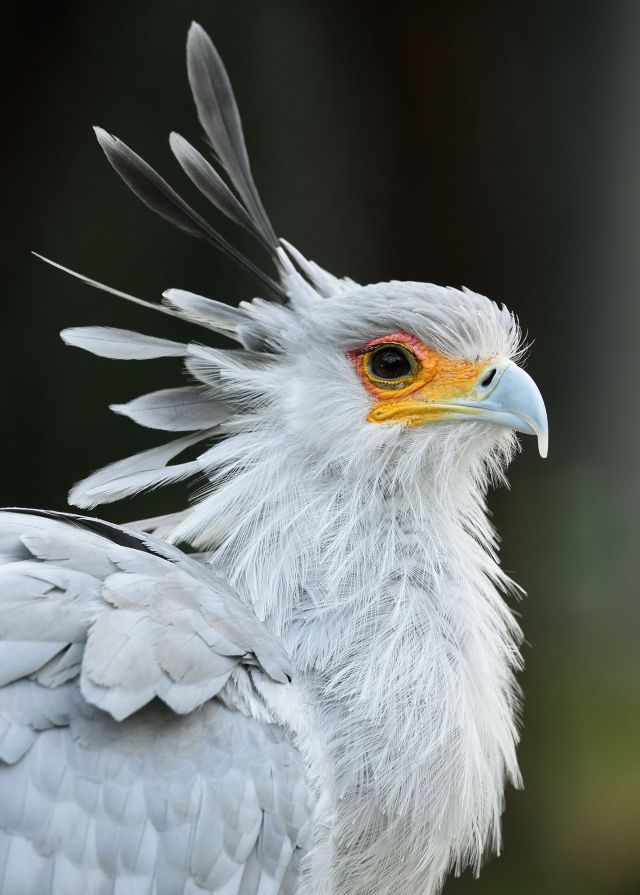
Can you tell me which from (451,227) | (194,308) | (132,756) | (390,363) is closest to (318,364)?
(390,363)

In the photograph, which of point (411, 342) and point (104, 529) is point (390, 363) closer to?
point (411, 342)

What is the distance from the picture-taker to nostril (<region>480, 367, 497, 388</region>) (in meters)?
1.57

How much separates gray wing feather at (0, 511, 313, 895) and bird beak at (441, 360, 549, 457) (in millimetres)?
530

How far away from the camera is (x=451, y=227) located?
11.2 ft

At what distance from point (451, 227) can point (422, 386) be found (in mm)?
1948

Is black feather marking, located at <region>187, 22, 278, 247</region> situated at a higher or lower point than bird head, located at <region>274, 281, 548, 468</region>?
higher

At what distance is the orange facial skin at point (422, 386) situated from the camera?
5.23 ft

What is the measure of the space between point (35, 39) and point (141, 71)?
1.22ft

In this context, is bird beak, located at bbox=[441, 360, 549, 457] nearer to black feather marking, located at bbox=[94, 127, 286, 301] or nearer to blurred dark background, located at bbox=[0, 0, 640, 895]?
black feather marking, located at bbox=[94, 127, 286, 301]

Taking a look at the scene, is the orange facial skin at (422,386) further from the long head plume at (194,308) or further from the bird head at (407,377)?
the long head plume at (194,308)

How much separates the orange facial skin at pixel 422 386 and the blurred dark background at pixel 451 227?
182 centimetres

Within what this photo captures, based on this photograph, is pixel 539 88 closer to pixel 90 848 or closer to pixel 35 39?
pixel 35 39

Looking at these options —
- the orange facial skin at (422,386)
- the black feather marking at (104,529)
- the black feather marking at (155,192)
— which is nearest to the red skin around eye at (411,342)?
the orange facial skin at (422,386)

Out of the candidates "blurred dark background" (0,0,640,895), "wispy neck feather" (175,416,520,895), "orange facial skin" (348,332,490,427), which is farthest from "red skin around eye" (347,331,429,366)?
"blurred dark background" (0,0,640,895)
